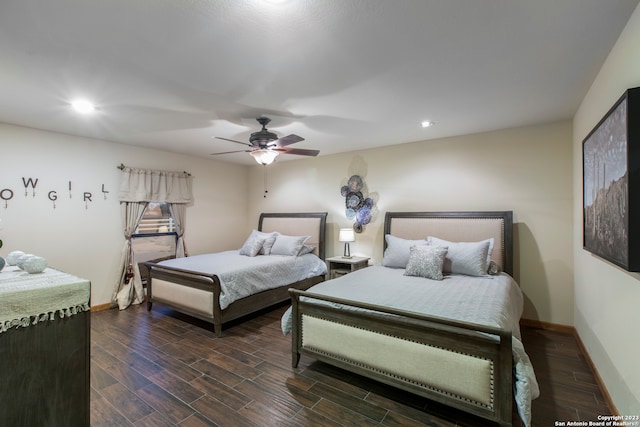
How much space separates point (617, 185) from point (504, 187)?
210cm

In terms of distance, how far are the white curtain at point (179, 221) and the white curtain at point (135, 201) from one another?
0.03 metres

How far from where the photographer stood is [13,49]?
6.29 ft

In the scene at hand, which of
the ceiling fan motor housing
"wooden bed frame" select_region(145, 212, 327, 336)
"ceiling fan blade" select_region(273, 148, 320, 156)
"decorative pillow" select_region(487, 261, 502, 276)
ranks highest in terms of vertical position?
the ceiling fan motor housing

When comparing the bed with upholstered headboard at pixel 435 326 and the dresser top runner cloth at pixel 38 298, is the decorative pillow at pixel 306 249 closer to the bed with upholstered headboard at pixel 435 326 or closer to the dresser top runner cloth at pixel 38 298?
the bed with upholstered headboard at pixel 435 326

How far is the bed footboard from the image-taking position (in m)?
1.75

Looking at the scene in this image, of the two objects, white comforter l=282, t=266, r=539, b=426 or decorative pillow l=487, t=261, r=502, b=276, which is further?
decorative pillow l=487, t=261, r=502, b=276

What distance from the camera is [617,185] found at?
1.74 meters

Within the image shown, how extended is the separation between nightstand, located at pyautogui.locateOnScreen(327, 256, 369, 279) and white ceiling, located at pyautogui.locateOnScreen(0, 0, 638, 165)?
2.05 m

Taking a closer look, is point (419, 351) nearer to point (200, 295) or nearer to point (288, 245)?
point (200, 295)

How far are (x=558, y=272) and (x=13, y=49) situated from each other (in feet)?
17.7

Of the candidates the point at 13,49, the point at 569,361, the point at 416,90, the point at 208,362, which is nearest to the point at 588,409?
the point at 569,361

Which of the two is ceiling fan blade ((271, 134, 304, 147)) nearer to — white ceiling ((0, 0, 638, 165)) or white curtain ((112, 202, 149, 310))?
white ceiling ((0, 0, 638, 165))

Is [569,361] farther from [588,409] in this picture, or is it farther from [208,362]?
[208,362]

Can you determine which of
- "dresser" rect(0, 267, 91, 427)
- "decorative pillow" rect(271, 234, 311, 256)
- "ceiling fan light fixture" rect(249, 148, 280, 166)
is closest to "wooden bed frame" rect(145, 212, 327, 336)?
"decorative pillow" rect(271, 234, 311, 256)
